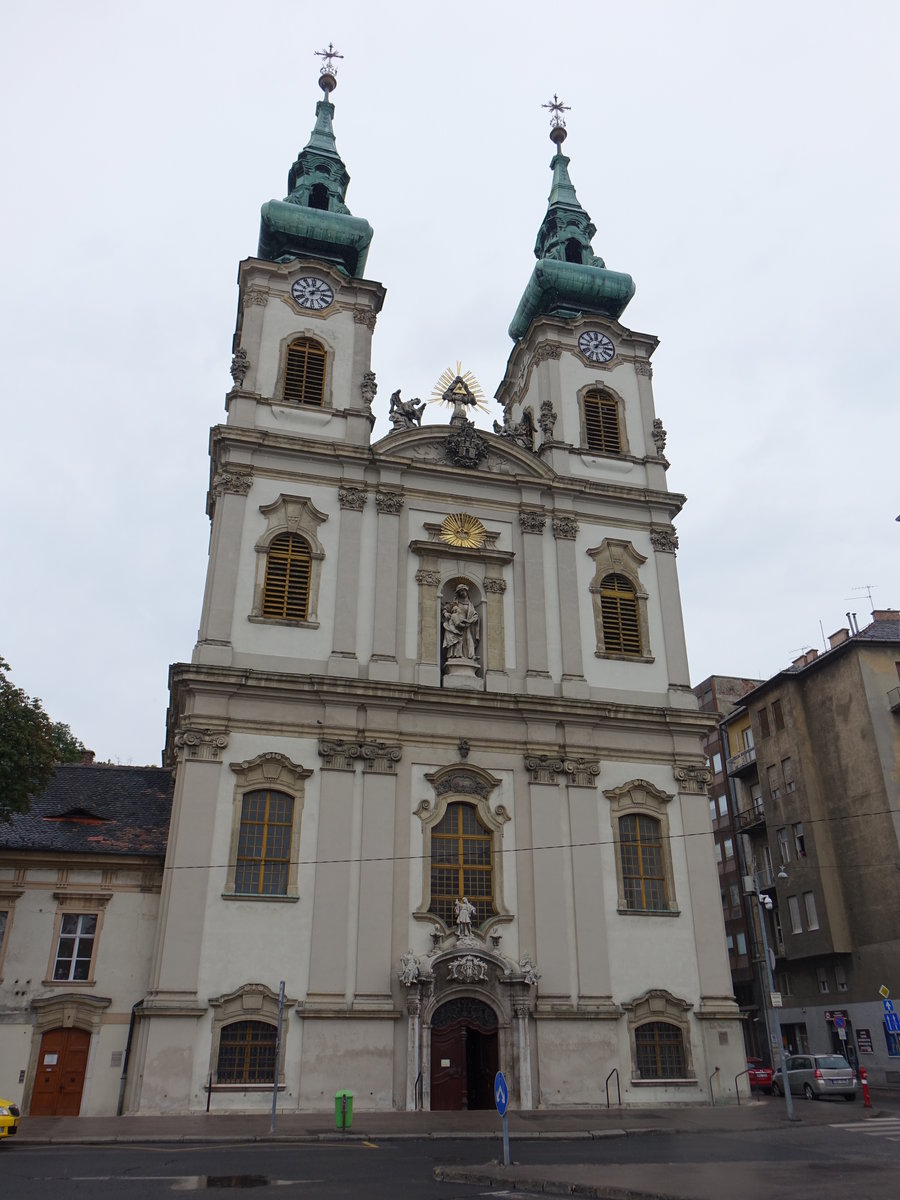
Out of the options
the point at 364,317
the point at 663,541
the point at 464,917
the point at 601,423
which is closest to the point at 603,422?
the point at 601,423

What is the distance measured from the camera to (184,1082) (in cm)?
2161

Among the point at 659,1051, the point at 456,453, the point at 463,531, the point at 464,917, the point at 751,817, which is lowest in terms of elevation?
the point at 659,1051

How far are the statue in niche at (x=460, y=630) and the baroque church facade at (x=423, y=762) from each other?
7cm

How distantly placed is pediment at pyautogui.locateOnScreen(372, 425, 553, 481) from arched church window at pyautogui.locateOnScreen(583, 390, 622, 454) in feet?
9.54

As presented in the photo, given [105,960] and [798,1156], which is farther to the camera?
[105,960]

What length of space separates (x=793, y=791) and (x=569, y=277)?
77.5 feet

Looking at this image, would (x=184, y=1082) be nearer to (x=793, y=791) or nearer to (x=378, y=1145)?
(x=378, y=1145)

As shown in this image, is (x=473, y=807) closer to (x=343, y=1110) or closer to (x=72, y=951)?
(x=343, y=1110)

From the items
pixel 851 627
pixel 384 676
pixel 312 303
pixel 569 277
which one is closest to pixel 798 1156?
pixel 384 676

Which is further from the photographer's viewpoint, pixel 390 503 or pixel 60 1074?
pixel 390 503

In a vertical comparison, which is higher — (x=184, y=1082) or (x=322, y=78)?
(x=322, y=78)

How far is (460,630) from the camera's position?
28766 millimetres

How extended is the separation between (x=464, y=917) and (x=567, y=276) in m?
24.4

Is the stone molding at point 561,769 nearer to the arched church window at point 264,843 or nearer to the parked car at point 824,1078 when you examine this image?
the arched church window at point 264,843
